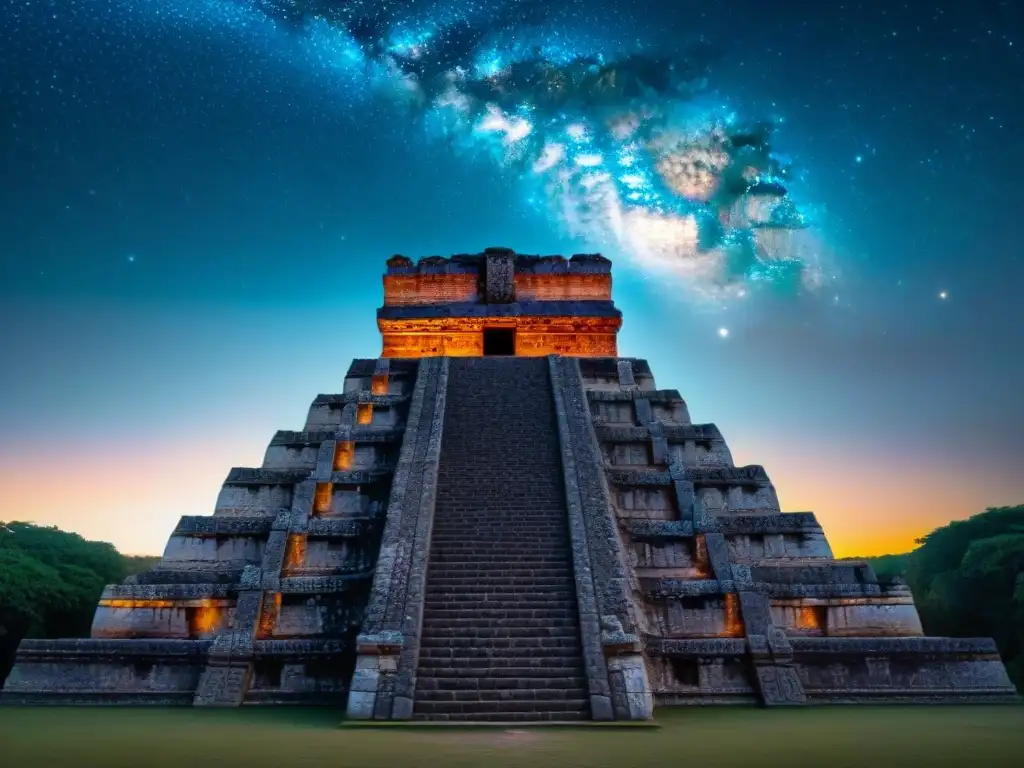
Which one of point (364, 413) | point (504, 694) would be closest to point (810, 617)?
point (504, 694)

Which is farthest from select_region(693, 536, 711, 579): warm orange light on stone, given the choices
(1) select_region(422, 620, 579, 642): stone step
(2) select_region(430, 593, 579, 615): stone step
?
(1) select_region(422, 620, 579, 642): stone step

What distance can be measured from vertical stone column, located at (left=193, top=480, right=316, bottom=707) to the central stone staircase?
2054 mm

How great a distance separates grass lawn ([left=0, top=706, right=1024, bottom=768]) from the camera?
5.46 m

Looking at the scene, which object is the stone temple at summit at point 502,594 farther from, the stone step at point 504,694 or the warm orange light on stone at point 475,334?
the warm orange light on stone at point 475,334

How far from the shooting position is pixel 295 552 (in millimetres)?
10539

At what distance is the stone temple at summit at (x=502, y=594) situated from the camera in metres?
8.15

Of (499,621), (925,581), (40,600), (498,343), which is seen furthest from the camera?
(925,581)

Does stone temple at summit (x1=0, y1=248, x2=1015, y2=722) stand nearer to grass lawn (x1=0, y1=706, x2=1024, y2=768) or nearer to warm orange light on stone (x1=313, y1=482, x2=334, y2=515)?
warm orange light on stone (x1=313, y1=482, x2=334, y2=515)

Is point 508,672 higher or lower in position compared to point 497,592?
lower

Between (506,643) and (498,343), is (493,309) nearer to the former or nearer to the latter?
(498,343)

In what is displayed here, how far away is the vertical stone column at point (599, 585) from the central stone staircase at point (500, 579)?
0.16 metres

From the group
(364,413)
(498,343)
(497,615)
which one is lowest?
(497,615)

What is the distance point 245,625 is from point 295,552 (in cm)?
147

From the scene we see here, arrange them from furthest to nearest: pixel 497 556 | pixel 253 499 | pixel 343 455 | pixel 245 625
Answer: pixel 343 455 → pixel 253 499 → pixel 497 556 → pixel 245 625
